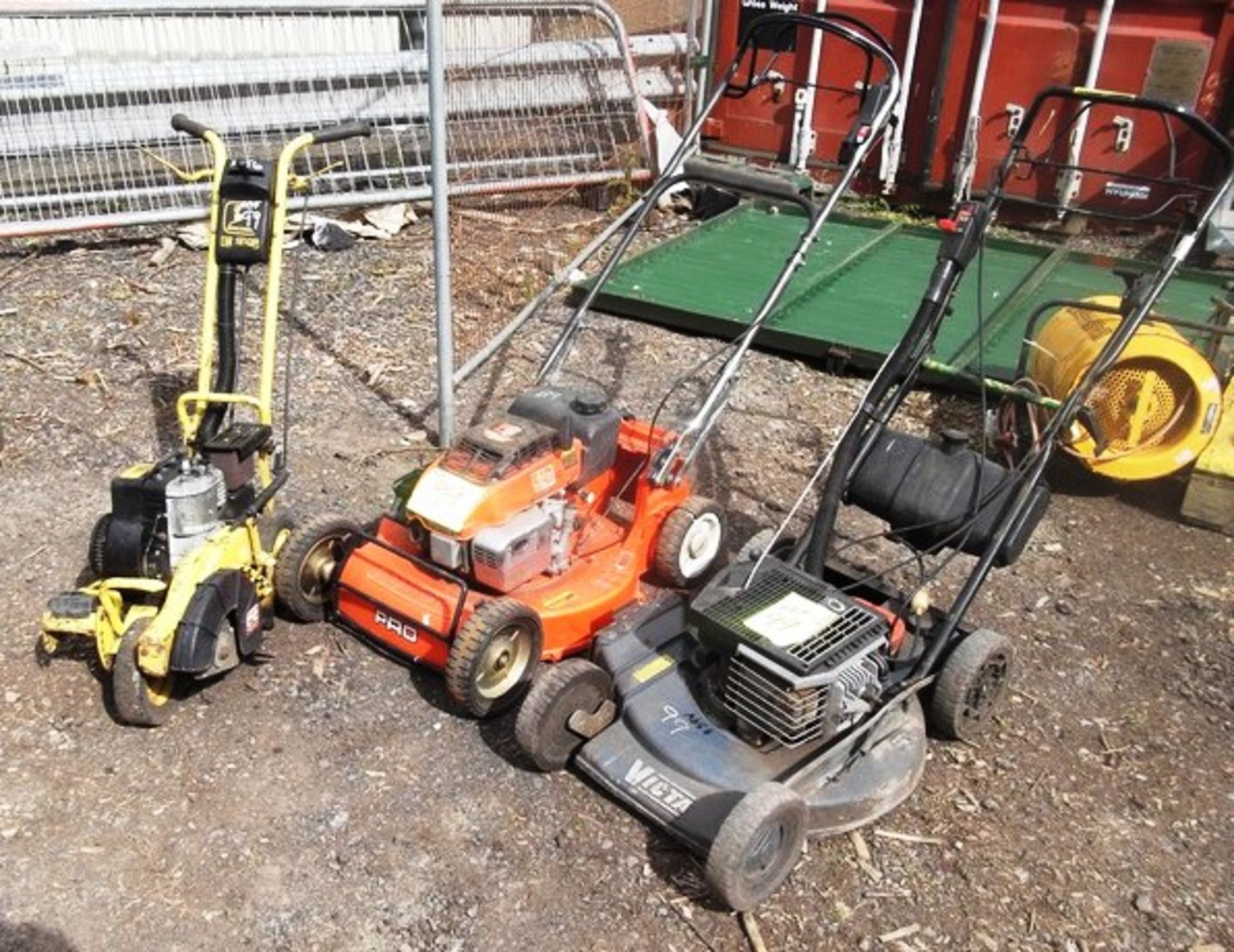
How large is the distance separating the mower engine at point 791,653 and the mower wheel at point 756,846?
194 millimetres

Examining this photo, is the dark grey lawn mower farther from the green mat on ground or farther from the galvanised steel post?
the green mat on ground

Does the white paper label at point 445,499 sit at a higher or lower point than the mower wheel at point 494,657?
higher

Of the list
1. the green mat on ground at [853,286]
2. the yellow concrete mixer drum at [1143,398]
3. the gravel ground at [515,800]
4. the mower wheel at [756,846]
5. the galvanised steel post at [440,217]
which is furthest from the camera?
the green mat on ground at [853,286]

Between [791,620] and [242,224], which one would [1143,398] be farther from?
[242,224]

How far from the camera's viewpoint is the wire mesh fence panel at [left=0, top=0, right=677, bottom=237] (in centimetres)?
679

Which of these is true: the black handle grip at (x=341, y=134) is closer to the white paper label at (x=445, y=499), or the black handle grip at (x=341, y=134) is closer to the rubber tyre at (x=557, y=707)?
the white paper label at (x=445, y=499)

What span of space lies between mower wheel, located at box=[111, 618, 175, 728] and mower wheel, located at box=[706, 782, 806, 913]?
1669 mm

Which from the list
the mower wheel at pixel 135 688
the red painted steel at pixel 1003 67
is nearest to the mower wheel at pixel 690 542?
the mower wheel at pixel 135 688

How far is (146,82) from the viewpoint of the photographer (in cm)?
696

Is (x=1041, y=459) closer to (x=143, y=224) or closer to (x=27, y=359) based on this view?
(x=27, y=359)

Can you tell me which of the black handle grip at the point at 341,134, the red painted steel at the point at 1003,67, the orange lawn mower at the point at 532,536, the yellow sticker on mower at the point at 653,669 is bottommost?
the yellow sticker on mower at the point at 653,669

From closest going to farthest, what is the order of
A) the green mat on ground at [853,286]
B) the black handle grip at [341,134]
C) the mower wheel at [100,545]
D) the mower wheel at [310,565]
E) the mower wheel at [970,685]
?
the mower wheel at [970,685] < the mower wheel at [100,545] < the mower wheel at [310,565] < the black handle grip at [341,134] < the green mat on ground at [853,286]

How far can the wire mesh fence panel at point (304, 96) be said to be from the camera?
6.79m

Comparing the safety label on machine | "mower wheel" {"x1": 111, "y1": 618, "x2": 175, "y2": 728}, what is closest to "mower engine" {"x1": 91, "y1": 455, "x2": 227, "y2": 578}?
"mower wheel" {"x1": 111, "y1": 618, "x2": 175, "y2": 728}
